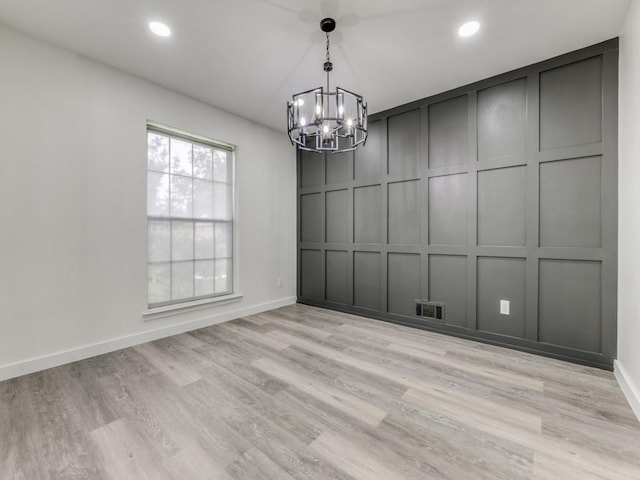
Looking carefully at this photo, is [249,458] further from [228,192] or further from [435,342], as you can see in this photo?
[228,192]

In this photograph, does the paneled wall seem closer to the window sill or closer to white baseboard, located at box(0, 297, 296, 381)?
the window sill

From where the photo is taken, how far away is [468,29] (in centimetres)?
231

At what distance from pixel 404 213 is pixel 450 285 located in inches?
39.9

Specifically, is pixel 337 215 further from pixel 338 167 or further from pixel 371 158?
pixel 371 158

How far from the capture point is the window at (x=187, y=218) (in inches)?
127

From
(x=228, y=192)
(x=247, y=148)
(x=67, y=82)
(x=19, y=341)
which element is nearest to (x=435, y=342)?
(x=228, y=192)

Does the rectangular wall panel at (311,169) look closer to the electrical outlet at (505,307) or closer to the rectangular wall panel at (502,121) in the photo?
the rectangular wall panel at (502,121)

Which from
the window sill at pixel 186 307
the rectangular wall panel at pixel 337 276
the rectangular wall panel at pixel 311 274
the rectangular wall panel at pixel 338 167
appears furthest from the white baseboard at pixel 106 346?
the rectangular wall panel at pixel 338 167

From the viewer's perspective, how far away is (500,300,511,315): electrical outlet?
2.92 m

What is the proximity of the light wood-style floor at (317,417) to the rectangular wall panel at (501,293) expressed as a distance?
0.27 meters

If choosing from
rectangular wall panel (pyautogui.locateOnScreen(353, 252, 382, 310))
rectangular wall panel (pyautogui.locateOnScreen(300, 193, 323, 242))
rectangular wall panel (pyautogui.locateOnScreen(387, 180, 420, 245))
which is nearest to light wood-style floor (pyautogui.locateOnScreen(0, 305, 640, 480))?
A: rectangular wall panel (pyautogui.locateOnScreen(353, 252, 382, 310))

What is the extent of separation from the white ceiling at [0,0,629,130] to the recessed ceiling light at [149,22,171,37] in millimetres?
50

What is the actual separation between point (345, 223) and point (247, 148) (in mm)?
1751

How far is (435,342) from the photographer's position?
10.1 feet
